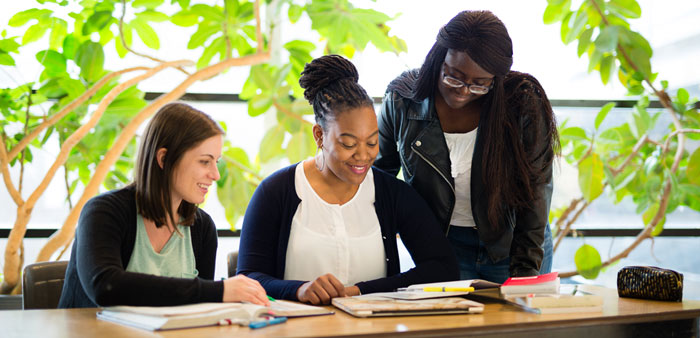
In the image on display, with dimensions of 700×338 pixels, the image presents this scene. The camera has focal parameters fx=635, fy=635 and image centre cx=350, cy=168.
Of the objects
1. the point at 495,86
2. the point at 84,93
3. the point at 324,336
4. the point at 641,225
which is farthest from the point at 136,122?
the point at 641,225

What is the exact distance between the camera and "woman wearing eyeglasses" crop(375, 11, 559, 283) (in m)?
1.70

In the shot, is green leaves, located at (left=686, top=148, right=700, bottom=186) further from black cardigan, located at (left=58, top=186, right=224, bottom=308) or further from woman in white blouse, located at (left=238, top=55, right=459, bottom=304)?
black cardigan, located at (left=58, top=186, right=224, bottom=308)

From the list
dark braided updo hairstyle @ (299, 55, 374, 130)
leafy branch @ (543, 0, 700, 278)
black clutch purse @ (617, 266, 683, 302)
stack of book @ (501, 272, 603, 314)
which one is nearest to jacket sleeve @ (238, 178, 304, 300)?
dark braided updo hairstyle @ (299, 55, 374, 130)

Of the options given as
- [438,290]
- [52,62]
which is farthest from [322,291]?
[52,62]

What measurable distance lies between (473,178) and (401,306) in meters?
0.62

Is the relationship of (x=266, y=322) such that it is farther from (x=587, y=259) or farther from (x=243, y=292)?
(x=587, y=259)

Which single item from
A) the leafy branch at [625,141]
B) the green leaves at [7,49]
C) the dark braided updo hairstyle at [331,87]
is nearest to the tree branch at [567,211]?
the leafy branch at [625,141]

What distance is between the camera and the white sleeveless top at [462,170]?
72.6 inches

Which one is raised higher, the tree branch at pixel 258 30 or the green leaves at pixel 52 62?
the tree branch at pixel 258 30

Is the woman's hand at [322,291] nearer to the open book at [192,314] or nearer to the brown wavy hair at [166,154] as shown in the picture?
the open book at [192,314]

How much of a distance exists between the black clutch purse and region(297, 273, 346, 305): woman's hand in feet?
2.35

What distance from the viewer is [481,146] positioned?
1.79m

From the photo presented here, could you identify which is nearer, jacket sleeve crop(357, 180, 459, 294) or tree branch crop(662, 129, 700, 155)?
jacket sleeve crop(357, 180, 459, 294)

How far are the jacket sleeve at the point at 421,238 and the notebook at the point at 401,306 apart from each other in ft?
0.93
